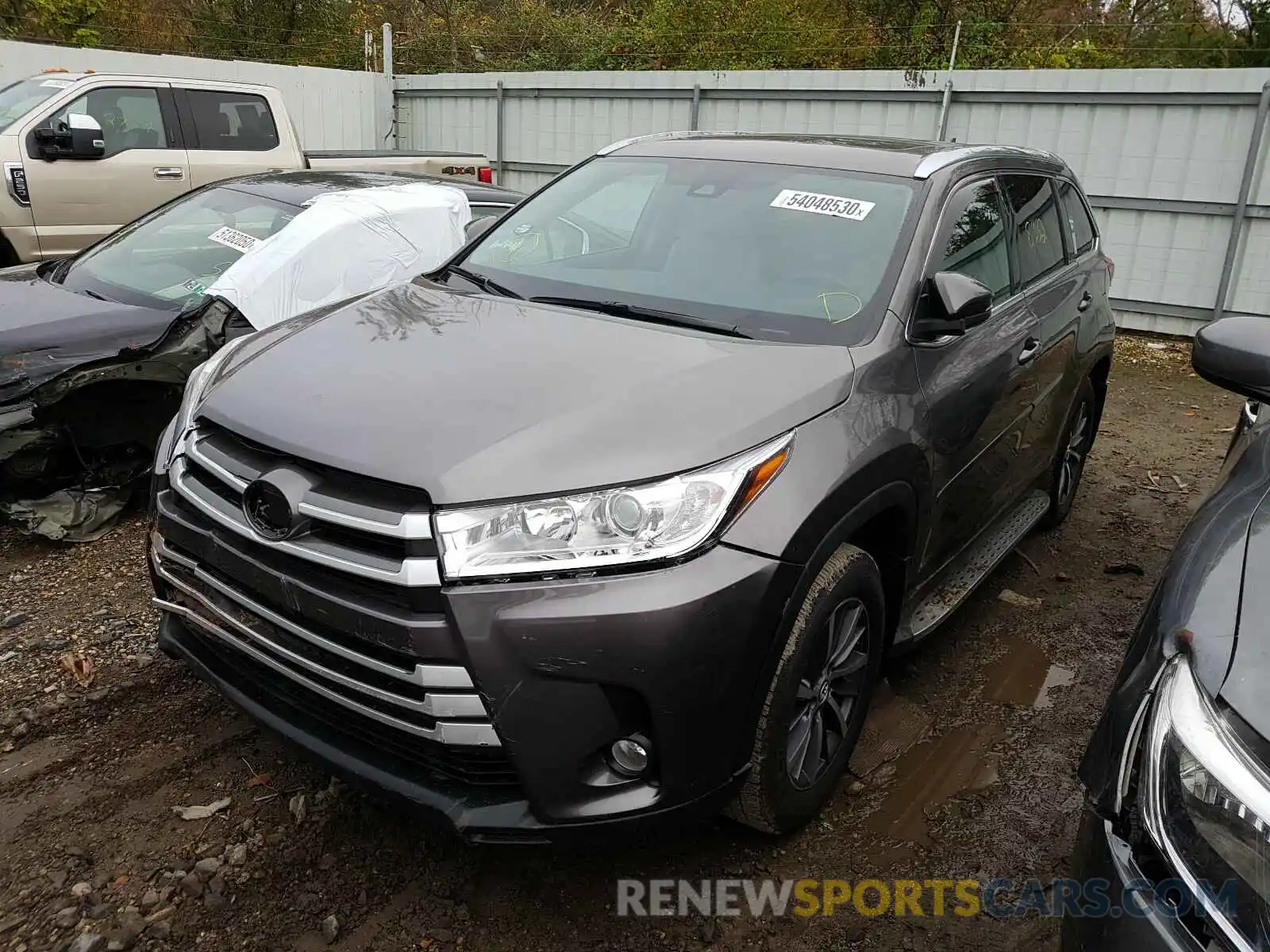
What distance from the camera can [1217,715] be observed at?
1441 mm

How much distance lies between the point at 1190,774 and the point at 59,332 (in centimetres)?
435

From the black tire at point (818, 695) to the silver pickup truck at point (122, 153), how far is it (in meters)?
5.81

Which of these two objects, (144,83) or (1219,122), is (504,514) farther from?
(1219,122)

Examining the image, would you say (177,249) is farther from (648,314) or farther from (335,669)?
(335,669)

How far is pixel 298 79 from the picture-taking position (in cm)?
1293

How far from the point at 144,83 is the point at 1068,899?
9.04m

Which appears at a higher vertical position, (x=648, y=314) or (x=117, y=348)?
(x=648, y=314)

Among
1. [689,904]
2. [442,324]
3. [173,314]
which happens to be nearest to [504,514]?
[442,324]

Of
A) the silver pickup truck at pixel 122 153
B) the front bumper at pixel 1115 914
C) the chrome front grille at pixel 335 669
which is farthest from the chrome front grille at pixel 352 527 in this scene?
the silver pickup truck at pixel 122 153

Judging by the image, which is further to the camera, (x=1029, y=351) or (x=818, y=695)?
(x=1029, y=351)

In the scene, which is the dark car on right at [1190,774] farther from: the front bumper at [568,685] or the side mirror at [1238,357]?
the front bumper at [568,685]

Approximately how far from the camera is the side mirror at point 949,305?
2787mm

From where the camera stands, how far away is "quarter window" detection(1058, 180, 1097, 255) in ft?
14.8

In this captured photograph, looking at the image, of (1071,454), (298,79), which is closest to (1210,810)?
(1071,454)
